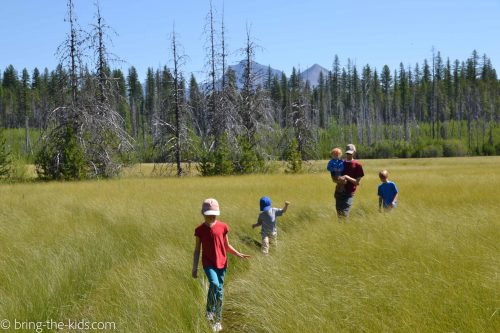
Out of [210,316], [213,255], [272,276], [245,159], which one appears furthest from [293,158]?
[210,316]

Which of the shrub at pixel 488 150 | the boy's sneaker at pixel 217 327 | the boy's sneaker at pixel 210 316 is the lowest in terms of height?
the boy's sneaker at pixel 217 327

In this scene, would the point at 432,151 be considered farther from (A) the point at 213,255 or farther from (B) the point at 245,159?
(A) the point at 213,255

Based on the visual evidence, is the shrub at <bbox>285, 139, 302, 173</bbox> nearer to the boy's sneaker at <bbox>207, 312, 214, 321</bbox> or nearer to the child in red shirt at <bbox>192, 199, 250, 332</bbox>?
the child in red shirt at <bbox>192, 199, 250, 332</bbox>

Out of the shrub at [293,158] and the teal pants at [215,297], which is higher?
the shrub at [293,158]

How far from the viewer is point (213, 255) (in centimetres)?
460

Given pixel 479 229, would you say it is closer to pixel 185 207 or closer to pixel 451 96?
pixel 185 207

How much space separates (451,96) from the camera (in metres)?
100

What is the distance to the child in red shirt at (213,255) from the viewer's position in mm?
4500

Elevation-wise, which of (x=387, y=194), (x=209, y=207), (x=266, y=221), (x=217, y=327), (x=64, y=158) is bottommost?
(x=217, y=327)

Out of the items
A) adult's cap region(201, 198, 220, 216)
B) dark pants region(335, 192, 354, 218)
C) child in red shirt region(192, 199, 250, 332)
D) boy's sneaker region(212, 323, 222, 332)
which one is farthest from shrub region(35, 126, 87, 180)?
boy's sneaker region(212, 323, 222, 332)

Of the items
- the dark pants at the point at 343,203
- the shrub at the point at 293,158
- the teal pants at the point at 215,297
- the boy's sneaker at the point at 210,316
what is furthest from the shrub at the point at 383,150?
the boy's sneaker at the point at 210,316

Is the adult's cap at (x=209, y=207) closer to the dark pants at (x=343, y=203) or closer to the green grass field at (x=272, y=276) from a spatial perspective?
the green grass field at (x=272, y=276)

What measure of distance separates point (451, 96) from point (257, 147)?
3323 inches

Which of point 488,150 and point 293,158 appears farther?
point 488,150
